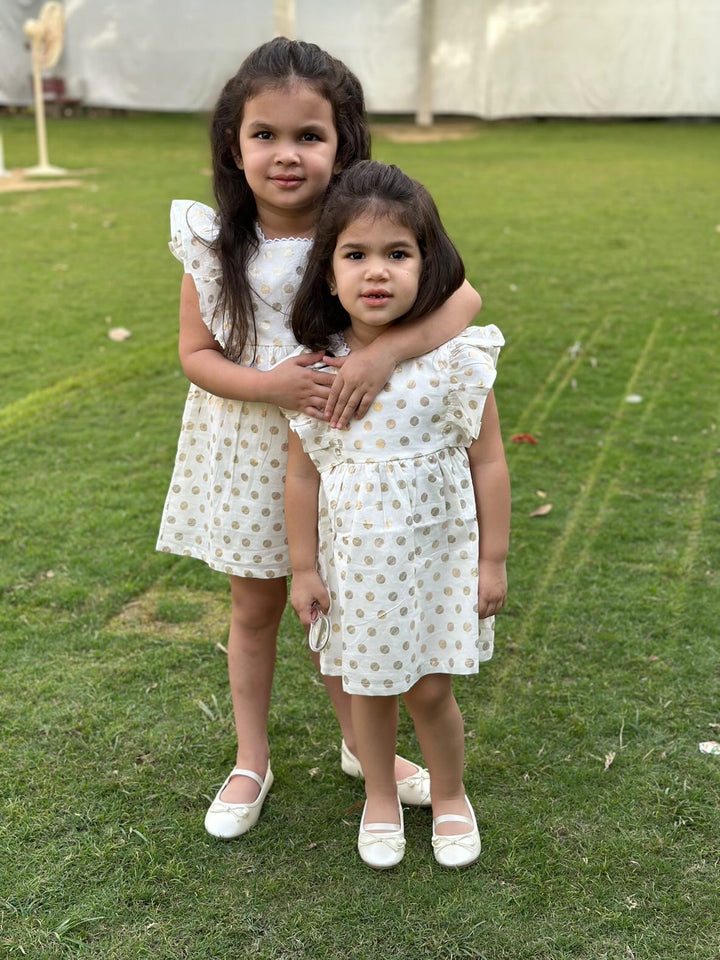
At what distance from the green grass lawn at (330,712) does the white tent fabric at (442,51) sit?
11986 mm

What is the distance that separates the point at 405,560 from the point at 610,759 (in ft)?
2.45

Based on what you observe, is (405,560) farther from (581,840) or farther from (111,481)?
(111,481)

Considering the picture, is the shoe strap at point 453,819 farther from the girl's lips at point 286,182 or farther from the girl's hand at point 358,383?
the girl's lips at point 286,182

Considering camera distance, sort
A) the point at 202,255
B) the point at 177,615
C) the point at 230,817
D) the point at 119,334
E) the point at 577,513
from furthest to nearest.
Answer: the point at 119,334 → the point at 577,513 → the point at 177,615 → the point at 230,817 → the point at 202,255

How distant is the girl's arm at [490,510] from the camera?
6.06 ft

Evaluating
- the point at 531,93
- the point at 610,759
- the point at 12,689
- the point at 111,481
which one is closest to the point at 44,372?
the point at 111,481

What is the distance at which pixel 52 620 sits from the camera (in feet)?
9.15

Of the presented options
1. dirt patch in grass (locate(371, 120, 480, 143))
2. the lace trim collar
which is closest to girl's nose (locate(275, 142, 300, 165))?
the lace trim collar

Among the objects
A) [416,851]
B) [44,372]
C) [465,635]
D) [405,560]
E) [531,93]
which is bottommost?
[531,93]

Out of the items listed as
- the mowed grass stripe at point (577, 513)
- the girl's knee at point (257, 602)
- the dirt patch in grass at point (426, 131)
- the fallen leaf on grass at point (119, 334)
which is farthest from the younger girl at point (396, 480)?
the dirt patch in grass at point (426, 131)

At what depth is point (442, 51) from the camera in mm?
17328

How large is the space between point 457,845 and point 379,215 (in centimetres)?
108

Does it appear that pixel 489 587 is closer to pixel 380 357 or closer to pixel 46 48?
pixel 380 357

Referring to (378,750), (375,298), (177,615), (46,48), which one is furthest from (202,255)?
(46,48)
